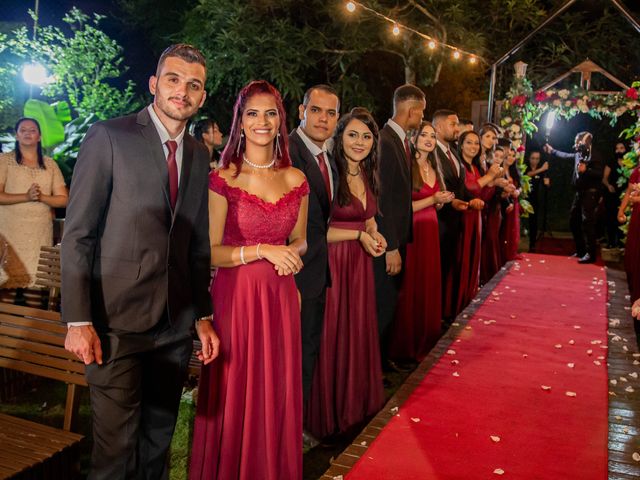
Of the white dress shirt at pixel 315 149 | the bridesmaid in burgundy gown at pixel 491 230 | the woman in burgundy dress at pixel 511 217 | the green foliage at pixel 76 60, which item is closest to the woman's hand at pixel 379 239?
the white dress shirt at pixel 315 149

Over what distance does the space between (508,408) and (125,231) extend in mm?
2666

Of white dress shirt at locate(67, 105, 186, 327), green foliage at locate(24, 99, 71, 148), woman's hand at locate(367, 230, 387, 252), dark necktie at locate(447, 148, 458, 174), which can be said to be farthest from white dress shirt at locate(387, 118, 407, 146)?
green foliage at locate(24, 99, 71, 148)

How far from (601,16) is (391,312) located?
598 inches

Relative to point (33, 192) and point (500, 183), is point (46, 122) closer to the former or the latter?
point (33, 192)

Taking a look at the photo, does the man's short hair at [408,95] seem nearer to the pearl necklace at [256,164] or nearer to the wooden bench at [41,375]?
the pearl necklace at [256,164]

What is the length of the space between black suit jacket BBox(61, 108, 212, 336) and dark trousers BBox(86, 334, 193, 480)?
0.17 m

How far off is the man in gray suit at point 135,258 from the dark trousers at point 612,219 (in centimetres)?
1274

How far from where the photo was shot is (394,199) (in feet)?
18.0

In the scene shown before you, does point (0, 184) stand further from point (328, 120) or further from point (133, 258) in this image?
point (133, 258)

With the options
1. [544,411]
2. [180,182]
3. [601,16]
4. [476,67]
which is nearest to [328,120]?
[180,182]

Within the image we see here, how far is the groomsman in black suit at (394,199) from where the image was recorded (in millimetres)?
5242

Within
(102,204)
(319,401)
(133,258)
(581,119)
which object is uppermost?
(581,119)

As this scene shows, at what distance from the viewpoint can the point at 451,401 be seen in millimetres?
4309

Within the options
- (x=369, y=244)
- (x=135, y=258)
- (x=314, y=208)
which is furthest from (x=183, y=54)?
(x=369, y=244)
